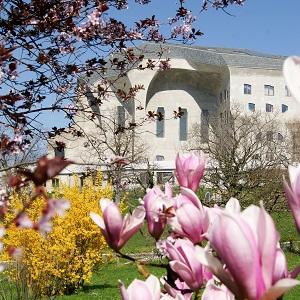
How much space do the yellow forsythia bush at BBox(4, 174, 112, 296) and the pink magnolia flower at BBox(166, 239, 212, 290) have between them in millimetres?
10270

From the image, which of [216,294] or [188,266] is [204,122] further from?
[216,294]

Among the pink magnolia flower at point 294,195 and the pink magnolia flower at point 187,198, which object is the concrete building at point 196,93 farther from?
the pink magnolia flower at point 294,195

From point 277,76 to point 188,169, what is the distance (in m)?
44.2

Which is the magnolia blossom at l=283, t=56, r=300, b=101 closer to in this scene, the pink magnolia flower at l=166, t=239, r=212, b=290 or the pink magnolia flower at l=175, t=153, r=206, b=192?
the pink magnolia flower at l=166, t=239, r=212, b=290

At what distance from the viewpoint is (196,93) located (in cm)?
4812

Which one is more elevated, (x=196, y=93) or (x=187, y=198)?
(x=196, y=93)

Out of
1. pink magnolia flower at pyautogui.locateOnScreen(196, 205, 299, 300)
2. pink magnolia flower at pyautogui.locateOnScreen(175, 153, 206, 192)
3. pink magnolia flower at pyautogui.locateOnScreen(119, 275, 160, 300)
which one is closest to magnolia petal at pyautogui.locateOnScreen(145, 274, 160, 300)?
pink magnolia flower at pyautogui.locateOnScreen(119, 275, 160, 300)

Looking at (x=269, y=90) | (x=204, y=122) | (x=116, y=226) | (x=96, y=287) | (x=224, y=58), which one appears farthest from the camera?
(x=204, y=122)

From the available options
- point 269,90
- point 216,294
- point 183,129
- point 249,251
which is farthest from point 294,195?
point 183,129

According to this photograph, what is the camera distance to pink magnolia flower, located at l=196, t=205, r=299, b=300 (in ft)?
1.77

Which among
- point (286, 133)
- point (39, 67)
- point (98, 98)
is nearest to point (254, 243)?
point (39, 67)

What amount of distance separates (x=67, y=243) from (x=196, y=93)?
37288mm

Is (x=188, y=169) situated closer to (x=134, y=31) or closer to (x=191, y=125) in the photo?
(x=134, y=31)

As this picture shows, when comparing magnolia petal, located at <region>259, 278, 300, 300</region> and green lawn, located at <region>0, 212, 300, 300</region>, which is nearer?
magnolia petal, located at <region>259, 278, 300, 300</region>
